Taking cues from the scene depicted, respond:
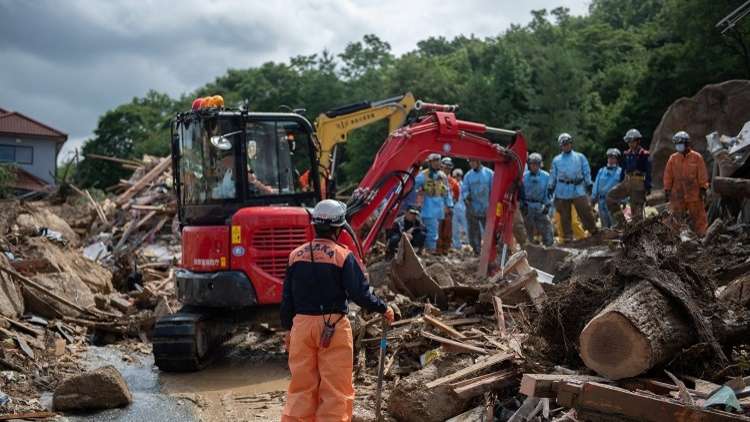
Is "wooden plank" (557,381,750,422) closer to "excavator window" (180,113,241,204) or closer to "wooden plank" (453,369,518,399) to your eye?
"wooden plank" (453,369,518,399)

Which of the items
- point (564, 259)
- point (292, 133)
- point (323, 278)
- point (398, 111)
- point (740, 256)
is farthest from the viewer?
point (398, 111)

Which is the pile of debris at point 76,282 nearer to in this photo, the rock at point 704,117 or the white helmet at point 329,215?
the white helmet at point 329,215

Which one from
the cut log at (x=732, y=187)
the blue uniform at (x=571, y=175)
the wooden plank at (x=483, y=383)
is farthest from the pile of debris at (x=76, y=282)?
the cut log at (x=732, y=187)

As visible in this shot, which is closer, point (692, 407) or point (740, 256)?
point (692, 407)

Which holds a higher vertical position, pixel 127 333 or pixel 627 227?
pixel 627 227

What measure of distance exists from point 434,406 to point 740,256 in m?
3.93

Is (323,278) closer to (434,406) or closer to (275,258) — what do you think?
(434,406)

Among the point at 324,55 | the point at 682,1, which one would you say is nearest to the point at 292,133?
the point at 682,1

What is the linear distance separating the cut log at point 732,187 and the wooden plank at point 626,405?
20.6ft

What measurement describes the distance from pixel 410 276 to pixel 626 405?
16.8ft

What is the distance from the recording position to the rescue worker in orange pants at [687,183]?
36.4 feet

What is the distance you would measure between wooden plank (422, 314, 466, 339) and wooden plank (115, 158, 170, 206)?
1362cm

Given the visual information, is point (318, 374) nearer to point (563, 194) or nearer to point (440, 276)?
point (440, 276)

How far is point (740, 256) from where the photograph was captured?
805 cm
